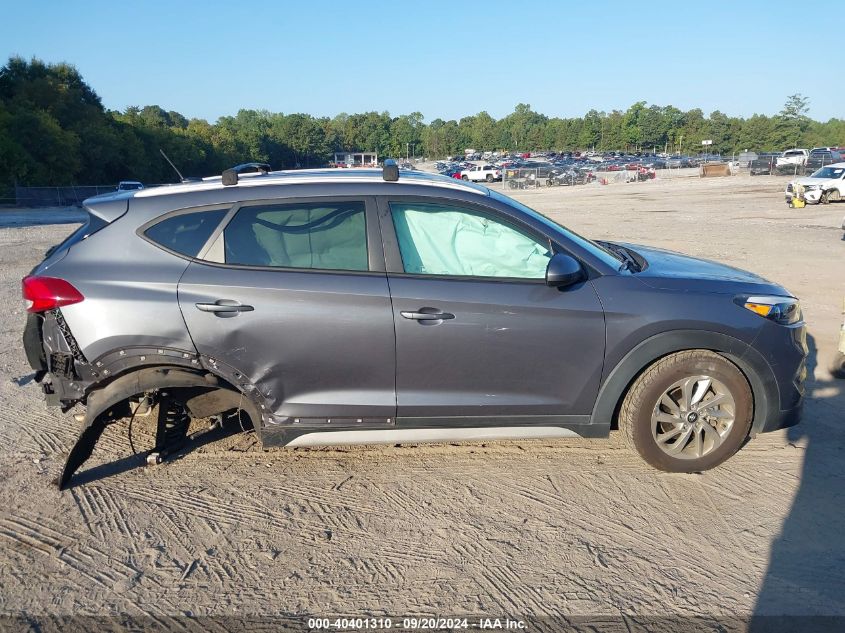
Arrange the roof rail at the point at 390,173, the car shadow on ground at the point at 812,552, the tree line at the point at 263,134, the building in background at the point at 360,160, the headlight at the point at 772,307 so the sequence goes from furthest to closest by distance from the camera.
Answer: the tree line at the point at 263,134, the building in background at the point at 360,160, the roof rail at the point at 390,173, the headlight at the point at 772,307, the car shadow on ground at the point at 812,552

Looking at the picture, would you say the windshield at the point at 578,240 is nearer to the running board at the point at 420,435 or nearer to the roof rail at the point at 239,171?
the running board at the point at 420,435

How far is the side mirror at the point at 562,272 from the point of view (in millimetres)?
4012

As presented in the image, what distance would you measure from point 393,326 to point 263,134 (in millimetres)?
102691

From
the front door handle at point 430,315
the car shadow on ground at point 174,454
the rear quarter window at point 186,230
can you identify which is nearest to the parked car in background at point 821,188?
the front door handle at point 430,315

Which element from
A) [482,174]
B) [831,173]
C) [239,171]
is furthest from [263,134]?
[239,171]

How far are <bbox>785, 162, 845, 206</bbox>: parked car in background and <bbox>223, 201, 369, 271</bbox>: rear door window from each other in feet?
87.8

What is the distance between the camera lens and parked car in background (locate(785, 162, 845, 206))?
2648cm

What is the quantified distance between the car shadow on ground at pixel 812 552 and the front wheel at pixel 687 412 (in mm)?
538

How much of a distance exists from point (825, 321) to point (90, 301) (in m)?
A: 7.89

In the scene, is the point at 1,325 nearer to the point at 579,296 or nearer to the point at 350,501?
the point at 350,501

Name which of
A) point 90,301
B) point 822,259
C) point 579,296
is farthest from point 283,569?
point 822,259

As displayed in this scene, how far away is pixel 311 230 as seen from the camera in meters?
4.21

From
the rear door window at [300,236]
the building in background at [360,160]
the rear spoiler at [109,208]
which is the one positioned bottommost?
the rear door window at [300,236]

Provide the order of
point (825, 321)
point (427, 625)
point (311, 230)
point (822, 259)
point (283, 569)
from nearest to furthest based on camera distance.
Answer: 1. point (427, 625)
2. point (283, 569)
3. point (311, 230)
4. point (825, 321)
5. point (822, 259)
